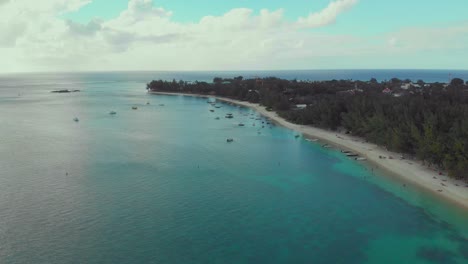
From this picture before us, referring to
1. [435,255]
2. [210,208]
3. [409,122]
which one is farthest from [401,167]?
[210,208]

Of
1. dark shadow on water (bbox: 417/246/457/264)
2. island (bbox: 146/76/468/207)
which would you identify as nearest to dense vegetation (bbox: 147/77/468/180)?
island (bbox: 146/76/468/207)

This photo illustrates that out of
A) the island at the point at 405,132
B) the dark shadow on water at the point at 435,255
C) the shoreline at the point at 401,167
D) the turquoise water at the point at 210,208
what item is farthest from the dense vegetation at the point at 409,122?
the dark shadow on water at the point at 435,255

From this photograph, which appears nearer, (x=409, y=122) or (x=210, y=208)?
(x=210, y=208)

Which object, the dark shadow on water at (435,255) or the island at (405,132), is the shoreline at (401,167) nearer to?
the island at (405,132)

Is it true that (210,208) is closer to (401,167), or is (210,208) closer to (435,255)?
(435,255)

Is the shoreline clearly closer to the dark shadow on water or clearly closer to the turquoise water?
the turquoise water

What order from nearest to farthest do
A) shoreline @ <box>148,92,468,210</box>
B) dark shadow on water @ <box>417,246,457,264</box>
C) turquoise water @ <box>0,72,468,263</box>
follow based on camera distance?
1. dark shadow on water @ <box>417,246,457,264</box>
2. turquoise water @ <box>0,72,468,263</box>
3. shoreline @ <box>148,92,468,210</box>

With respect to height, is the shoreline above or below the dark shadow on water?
above
